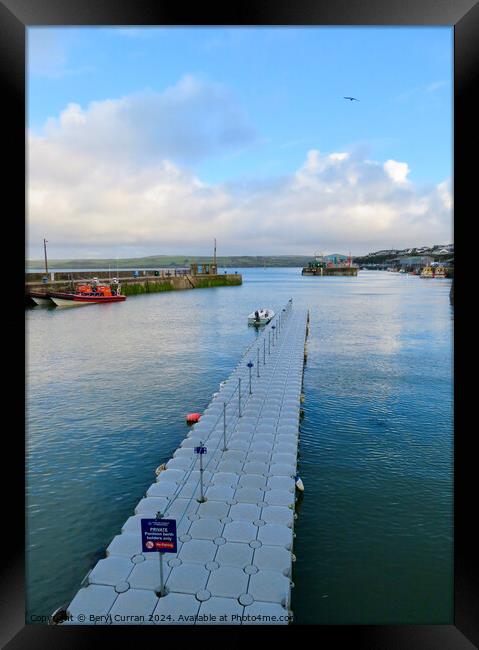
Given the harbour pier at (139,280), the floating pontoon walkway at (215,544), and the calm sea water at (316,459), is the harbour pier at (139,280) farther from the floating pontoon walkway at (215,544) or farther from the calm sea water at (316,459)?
the floating pontoon walkway at (215,544)

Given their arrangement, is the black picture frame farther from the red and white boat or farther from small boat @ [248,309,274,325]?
the red and white boat

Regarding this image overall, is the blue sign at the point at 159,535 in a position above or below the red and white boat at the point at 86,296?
below

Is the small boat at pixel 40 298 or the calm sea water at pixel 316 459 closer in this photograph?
the calm sea water at pixel 316 459

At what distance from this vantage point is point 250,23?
5.85 meters

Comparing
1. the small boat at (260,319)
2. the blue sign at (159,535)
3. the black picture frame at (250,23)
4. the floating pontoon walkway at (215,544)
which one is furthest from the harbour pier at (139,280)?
the black picture frame at (250,23)

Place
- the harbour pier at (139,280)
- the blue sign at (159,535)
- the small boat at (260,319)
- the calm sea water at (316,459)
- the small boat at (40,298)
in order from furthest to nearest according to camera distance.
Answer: the harbour pier at (139,280) < the small boat at (40,298) < the small boat at (260,319) < the calm sea water at (316,459) < the blue sign at (159,535)

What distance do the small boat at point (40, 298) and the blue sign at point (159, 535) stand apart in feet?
262

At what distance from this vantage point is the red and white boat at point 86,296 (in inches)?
3287

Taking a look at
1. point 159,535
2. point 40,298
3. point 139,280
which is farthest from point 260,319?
point 139,280

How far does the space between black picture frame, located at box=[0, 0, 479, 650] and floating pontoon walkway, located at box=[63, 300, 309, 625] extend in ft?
17.3

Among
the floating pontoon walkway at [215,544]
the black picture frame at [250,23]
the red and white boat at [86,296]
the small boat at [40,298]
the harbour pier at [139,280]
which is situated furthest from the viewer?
the harbour pier at [139,280]

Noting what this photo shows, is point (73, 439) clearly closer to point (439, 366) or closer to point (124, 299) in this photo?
point (439, 366)

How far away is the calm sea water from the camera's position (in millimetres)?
A: 12938
